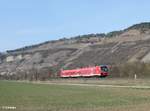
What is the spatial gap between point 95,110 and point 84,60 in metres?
148

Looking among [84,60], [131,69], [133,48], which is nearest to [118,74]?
[131,69]

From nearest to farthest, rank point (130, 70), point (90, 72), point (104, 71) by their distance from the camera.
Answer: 1. point (130, 70)
2. point (104, 71)
3. point (90, 72)

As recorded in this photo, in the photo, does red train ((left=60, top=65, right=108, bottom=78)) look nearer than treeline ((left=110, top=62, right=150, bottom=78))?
No

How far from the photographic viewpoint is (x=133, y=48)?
153000 mm

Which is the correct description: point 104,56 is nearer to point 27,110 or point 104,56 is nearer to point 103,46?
point 103,46

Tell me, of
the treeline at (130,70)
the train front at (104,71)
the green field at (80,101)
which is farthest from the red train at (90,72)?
the green field at (80,101)

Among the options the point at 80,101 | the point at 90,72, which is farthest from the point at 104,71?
the point at 80,101

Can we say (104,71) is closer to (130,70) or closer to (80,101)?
(130,70)

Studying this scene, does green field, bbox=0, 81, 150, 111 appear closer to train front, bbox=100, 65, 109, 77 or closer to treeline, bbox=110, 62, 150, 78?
treeline, bbox=110, 62, 150, 78

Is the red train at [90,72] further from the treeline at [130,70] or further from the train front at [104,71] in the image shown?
the treeline at [130,70]

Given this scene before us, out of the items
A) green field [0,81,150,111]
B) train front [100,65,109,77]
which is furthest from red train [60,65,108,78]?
green field [0,81,150,111]

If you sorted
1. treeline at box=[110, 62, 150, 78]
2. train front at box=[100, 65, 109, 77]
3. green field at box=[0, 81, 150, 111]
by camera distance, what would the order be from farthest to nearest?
train front at box=[100, 65, 109, 77], treeline at box=[110, 62, 150, 78], green field at box=[0, 81, 150, 111]

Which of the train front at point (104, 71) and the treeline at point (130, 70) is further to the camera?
the train front at point (104, 71)

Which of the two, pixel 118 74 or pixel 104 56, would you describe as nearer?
pixel 118 74
